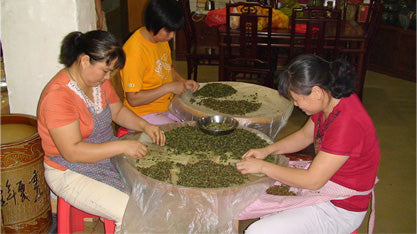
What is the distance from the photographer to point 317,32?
4.15m

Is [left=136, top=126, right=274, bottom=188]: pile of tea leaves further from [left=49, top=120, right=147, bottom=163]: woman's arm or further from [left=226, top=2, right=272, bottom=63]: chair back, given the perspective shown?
[left=226, top=2, right=272, bottom=63]: chair back

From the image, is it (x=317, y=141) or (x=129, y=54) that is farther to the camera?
(x=129, y=54)

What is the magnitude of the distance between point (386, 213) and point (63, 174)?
7.67 ft

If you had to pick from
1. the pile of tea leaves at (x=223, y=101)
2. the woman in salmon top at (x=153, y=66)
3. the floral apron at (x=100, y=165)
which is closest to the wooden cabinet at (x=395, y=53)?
the pile of tea leaves at (x=223, y=101)

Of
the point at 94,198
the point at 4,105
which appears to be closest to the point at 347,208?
the point at 94,198

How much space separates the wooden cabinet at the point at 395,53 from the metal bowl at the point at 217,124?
15.3ft

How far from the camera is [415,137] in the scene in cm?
426

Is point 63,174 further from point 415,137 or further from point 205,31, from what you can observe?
point 205,31

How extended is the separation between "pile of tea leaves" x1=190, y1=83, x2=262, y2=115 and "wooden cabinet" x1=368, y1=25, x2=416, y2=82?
4.10 metres

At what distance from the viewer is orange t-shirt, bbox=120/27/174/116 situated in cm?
256

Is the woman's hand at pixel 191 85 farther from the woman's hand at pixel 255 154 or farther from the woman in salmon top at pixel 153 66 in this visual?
the woman's hand at pixel 255 154

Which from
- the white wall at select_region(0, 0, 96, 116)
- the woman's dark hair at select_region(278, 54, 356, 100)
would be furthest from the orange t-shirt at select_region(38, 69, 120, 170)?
the woman's dark hair at select_region(278, 54, 356, 100)

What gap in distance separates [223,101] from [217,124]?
1.56 ft

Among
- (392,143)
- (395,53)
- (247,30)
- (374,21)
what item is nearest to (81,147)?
(247,30)
